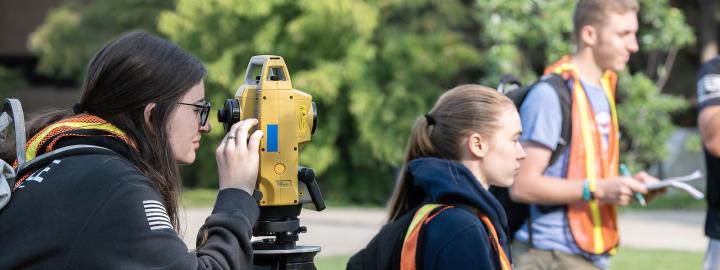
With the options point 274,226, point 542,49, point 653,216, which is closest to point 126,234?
point 274,226

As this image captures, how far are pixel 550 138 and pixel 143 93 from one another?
201 cm

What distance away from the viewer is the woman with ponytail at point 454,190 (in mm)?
2928

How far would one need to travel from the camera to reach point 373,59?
18.8 metres

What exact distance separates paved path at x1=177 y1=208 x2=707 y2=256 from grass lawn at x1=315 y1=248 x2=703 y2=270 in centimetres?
39

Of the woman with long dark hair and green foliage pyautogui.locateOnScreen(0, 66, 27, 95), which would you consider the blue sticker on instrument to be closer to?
the woman with long dark hair

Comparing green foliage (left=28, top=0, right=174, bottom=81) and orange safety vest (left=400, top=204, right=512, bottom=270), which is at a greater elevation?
orange safety vest (left=400, top=204, right=512, bottom=270)

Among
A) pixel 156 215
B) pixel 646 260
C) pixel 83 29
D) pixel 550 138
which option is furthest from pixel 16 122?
pixel 83 29

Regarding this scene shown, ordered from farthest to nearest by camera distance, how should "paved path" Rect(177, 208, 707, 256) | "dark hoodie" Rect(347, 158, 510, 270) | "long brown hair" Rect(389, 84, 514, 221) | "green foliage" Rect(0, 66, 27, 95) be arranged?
1. "green foliage" Rect(0, 66, 27, 95)
2. "paved path" Rect(177, 208, 707, 256)
3. "long brown hair" Rect(389, 84, 514, 221)
4. "dark hoodie" Rect(347, 158, 510, 270)

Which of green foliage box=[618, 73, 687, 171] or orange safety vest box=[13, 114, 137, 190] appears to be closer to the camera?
orange safety vest box=[13, 114, 137, 190]

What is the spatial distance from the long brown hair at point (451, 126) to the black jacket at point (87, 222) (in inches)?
45.8

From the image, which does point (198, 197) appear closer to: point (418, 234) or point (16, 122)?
point (418, 234)

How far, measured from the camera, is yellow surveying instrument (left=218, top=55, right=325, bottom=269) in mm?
2729

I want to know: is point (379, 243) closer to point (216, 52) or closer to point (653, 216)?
point (653, 216)

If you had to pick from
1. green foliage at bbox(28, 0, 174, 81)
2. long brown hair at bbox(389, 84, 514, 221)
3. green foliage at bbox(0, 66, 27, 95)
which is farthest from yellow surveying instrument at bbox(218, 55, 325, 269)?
green foliage at bbox(0, 66, 27, 95)
